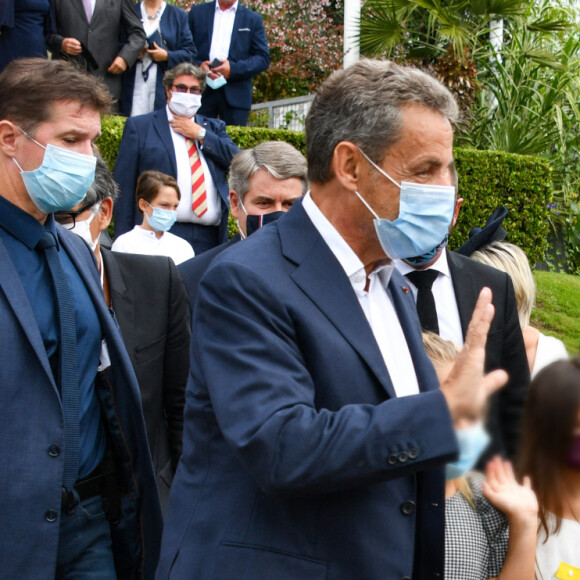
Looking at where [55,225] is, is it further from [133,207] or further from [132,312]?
[133,207]

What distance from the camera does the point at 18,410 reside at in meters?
2.21

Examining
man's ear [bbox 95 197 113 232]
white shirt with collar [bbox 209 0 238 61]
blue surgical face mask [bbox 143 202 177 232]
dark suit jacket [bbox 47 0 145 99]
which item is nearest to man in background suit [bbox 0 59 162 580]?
man's ear [bbox 95 197 113 232]

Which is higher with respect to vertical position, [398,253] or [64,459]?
[398,253]

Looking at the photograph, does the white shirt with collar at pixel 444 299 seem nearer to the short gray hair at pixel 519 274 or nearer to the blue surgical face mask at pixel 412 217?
the short gray hair at pixel 519 274

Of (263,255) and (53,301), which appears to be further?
(53,301)

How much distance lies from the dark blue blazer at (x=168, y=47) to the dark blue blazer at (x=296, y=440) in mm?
6702

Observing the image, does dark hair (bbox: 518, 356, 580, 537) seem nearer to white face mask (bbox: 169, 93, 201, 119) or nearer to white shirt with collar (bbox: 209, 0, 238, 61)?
white face mask (bbox: 169, 93, 201, 119)

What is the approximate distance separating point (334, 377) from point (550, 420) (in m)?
0.41

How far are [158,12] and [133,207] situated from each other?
116 inches

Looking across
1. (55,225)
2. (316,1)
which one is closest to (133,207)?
(55,225)

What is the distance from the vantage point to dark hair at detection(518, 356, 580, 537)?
1.38 metres

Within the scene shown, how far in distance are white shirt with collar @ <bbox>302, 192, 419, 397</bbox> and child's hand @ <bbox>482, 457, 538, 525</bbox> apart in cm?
25

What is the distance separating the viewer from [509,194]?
10438 millimetres

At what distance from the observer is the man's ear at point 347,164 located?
1.77 metres
